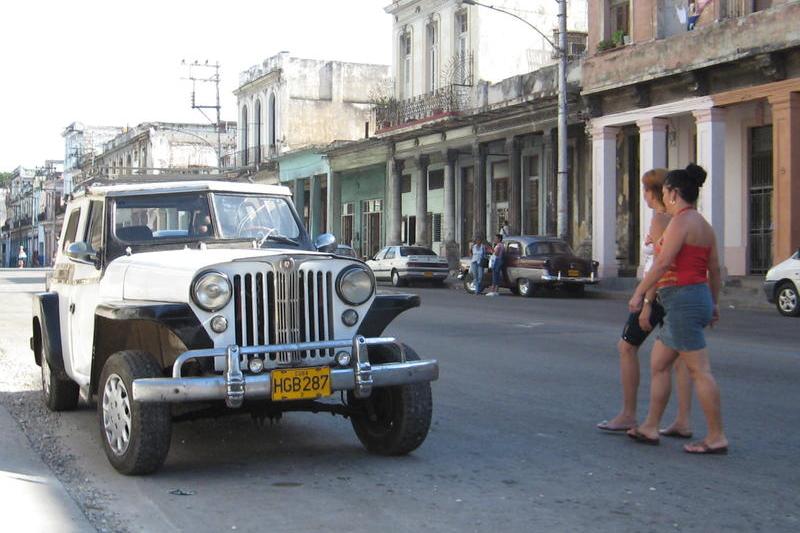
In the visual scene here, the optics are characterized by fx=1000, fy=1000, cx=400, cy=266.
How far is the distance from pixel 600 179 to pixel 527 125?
464 centimetres

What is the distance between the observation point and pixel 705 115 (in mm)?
25062

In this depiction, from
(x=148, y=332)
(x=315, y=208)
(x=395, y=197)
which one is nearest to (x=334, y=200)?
(x=315, y=208)

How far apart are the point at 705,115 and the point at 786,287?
7462 mm

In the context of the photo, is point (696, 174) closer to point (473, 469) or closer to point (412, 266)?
point (473, 469)

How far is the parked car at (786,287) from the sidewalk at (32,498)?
50.7 ft

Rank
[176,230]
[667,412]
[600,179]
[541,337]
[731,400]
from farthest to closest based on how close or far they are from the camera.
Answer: [600,179] < [541,337] < [731,400] < [667,412] < [176,230]

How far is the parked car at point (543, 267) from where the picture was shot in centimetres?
2586

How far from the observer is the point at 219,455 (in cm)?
639

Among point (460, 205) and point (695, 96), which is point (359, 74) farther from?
point (695, 96)

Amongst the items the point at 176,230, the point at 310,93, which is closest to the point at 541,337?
the point at 176,230

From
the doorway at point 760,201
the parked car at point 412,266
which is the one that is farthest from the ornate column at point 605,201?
the parked car at point 412,266

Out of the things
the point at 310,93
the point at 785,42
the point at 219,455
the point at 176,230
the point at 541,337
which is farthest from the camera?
the point at 310,93

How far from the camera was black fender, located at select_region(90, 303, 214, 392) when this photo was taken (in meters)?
5.49

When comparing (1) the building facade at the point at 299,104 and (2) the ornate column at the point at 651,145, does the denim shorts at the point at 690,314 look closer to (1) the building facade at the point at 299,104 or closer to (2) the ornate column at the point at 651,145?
(2) the ornate column at the point at 651,145
